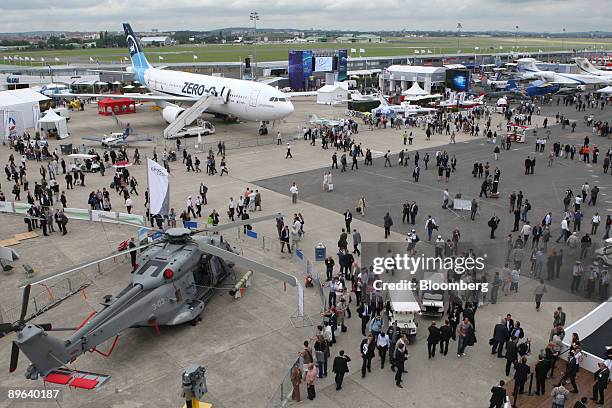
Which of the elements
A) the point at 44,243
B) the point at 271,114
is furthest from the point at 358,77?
the point at 44,243

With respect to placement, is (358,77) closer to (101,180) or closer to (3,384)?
(101,180)

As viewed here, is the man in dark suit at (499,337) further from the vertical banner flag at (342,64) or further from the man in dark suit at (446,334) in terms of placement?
the vertical banner flag at (342,64)

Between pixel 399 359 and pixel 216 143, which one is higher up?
pixel 216 143

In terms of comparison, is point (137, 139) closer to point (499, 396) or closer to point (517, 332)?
point (517, 332)

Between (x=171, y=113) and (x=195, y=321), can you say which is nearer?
(x=195, y=321)

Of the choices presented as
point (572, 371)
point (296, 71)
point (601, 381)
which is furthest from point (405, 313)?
point (296, 71)

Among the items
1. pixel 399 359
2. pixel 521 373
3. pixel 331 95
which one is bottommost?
pixel 521 373

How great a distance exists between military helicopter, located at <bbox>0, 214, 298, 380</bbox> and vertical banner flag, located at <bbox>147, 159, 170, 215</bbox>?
3011 mm

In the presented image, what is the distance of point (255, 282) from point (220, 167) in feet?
54.6

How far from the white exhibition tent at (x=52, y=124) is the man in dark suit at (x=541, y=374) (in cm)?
4103

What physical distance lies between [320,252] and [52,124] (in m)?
32.7

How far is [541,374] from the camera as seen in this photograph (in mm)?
Result: 11836

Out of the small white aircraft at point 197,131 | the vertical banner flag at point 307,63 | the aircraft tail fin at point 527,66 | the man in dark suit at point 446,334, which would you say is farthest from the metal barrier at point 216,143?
the aircraft tail fin at point 527,66

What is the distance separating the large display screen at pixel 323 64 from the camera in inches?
2940
